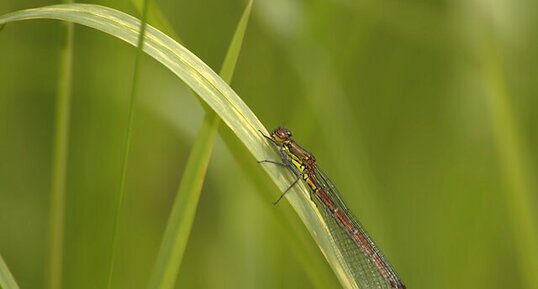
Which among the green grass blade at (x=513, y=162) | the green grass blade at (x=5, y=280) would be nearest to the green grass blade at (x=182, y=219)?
the green grass blade at (x=5, y=280)

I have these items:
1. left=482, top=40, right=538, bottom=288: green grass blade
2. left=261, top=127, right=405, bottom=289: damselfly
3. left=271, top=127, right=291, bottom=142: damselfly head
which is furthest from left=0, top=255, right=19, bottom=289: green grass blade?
left=482, top=40, right=538, bottom=288: green grass blade

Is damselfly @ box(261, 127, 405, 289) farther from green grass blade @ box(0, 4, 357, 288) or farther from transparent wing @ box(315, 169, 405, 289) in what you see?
green grass blade @ box(0, 4, 357, 288)

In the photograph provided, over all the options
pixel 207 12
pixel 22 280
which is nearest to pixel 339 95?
pixel 207 12

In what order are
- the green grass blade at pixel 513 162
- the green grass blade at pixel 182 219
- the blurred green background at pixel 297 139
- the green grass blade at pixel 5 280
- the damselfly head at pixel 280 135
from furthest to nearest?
the blurred green background at pixel 297 139, the green grass blade at pixel 513 162, the damselfly head at pixel 280 135, the green grass blade at pixel 182 219, the green grass blade at pixel 5 280

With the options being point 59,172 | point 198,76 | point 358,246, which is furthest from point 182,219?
point 358,246

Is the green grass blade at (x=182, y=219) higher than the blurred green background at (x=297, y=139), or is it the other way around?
the blurred green background at (x=297, y=139)

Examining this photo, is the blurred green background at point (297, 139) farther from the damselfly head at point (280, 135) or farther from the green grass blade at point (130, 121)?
the green grass blade at point (130, 121)

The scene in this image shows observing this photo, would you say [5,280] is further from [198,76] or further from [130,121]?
[198,76]
